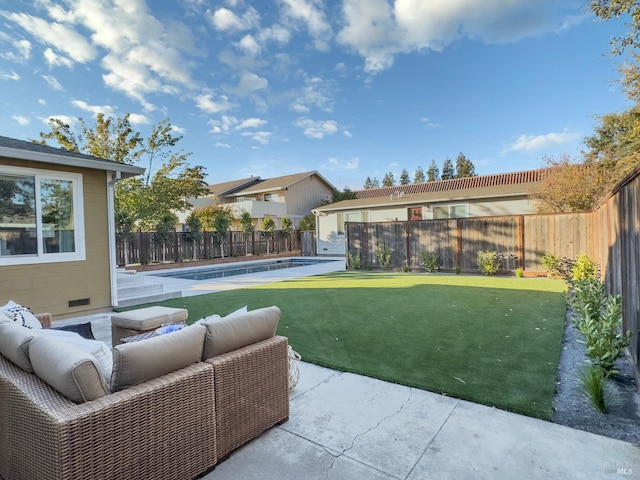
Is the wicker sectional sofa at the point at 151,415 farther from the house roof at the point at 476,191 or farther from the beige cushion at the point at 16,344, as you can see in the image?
the house roof at the point at 476,191

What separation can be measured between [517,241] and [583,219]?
5.83 ft

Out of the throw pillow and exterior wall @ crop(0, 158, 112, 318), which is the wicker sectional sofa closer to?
the throw pillow

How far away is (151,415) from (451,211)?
17.4 metres

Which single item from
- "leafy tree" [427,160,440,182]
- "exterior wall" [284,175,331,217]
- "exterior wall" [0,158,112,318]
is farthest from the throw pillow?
"leafy tree" [427,160,440,182]

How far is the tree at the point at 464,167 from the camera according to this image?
5197 centimetres

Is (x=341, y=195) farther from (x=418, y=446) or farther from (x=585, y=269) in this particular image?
(x=418, y=446)

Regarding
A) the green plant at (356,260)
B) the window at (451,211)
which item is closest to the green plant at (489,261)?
the green plant at (356,260)

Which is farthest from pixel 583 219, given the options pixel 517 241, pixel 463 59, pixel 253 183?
pixel 253 183

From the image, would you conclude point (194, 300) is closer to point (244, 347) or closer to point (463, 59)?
point (244, 347)

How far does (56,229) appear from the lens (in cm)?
629

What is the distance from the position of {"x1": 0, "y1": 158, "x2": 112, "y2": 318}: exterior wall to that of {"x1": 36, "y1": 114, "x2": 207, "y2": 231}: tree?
12.4 metres

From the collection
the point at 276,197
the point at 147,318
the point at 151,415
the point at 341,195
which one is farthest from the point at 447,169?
the point at 151,415

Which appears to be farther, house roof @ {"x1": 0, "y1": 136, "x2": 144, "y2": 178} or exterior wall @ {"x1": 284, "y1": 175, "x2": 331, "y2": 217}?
exterior wall @ {"x1": 284, "y1": 175, "x2": 331, "y2": 217}

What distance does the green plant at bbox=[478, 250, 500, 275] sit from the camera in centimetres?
1090
